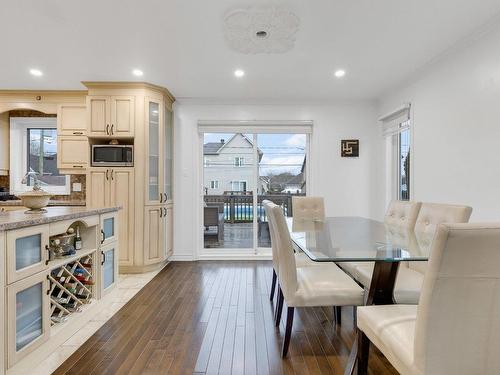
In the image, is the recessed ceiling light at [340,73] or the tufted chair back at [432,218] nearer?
the tufted chair back at [432,218]

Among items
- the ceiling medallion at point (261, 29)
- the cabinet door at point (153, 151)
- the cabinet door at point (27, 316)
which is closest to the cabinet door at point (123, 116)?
the cabinet door at point (153, 151)

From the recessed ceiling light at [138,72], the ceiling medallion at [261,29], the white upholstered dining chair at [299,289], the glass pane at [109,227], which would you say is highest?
the recessed ceiling light at [138,72]

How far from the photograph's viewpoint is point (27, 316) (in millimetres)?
1726

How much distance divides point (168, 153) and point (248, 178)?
1.28 m

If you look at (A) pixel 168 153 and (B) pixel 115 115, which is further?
(A) pixel 168 153

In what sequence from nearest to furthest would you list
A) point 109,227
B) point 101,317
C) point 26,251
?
point 26,251 → point 101,317 → point 109,227

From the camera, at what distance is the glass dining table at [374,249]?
1.65 metres

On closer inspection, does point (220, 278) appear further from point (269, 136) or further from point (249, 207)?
point (269, 136)

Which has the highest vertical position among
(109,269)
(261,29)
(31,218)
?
(261,29)

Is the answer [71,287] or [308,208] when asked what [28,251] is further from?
[308,208]

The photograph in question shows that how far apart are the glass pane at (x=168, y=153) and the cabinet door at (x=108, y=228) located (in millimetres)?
1238

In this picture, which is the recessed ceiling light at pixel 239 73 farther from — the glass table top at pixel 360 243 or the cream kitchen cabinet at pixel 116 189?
the glass table top at pixel 360 243

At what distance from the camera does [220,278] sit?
3541 mm

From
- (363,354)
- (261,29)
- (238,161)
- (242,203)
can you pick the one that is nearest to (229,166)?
(238,161)
